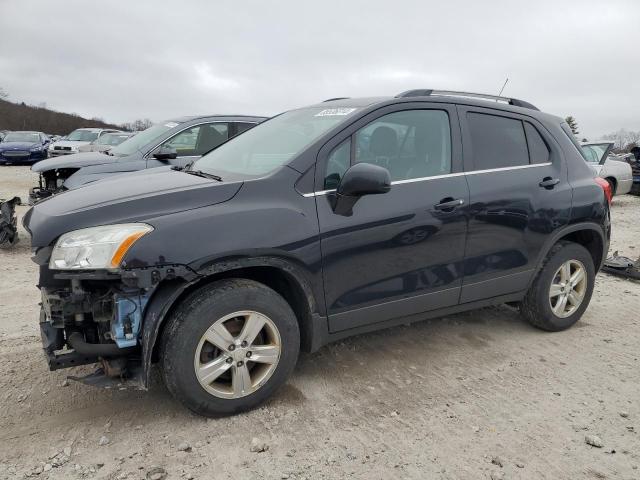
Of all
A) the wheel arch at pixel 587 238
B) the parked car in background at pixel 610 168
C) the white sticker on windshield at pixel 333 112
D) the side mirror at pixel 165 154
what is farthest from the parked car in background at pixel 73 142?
the wheel arch at pixel 587 238

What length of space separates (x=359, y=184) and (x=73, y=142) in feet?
64.5

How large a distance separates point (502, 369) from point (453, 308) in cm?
54

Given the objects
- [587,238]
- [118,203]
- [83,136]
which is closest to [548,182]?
[587,238]

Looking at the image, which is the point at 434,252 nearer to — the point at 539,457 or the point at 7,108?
the point at 539,457

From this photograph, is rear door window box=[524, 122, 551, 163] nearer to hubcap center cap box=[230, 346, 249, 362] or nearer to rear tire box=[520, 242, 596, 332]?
rear tire box=[520, 242, 596, 332]

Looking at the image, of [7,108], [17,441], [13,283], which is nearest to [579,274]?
[17,441]

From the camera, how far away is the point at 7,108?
72562 millimetres

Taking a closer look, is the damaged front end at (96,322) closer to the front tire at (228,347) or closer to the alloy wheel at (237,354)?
the front tire at (228,347)

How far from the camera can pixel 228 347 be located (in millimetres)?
2701

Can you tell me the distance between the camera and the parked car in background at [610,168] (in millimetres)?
12719

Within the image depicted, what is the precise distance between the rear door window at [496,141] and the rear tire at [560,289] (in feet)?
2.86

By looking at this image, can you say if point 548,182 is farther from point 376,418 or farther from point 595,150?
point 595,150

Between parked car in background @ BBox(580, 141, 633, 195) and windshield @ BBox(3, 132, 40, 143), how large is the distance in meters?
22.5

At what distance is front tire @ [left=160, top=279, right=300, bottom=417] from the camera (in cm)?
260
